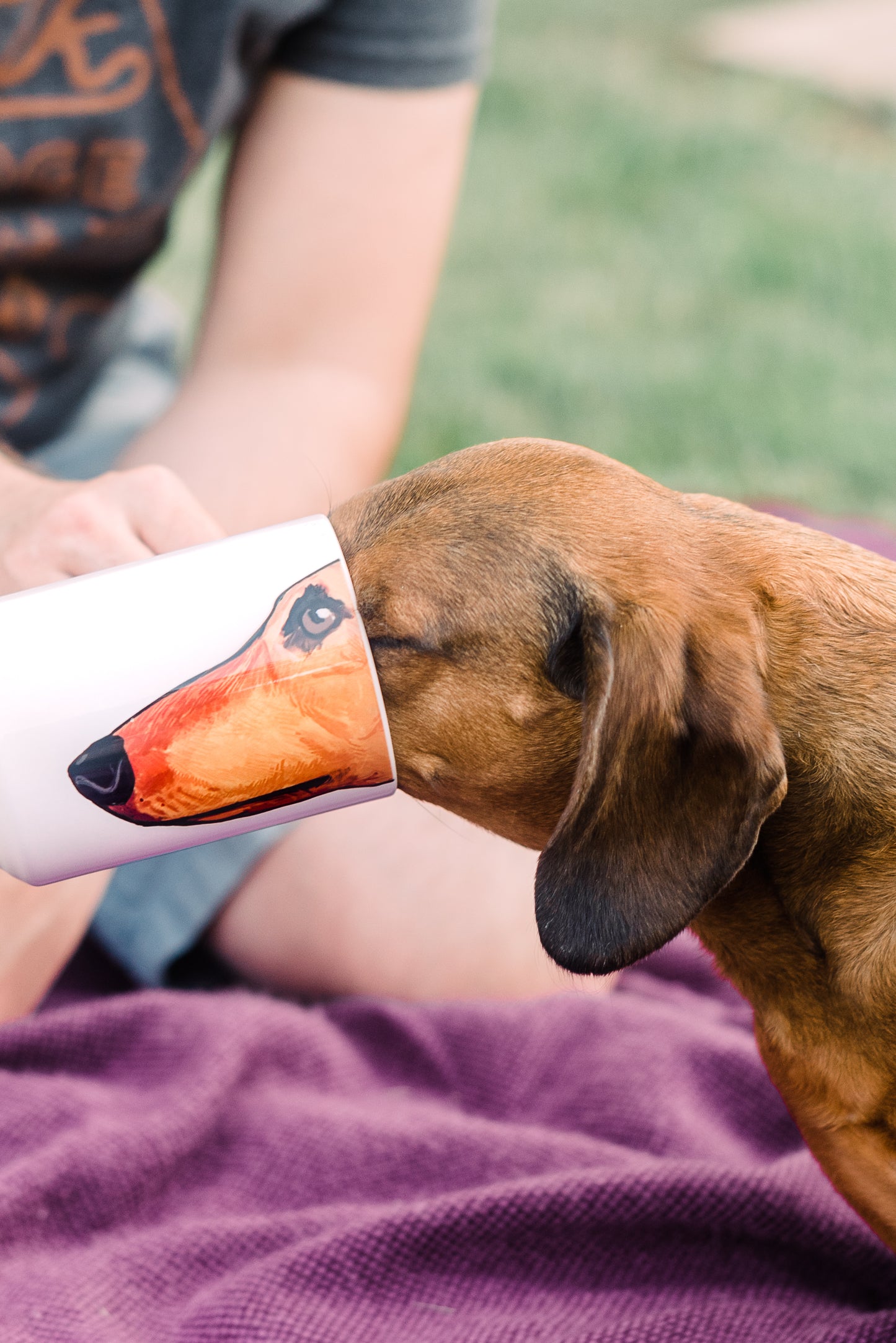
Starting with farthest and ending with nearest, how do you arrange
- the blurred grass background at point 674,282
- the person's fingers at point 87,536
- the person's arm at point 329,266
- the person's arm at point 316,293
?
1. the blurred grass background at point 674,282
2. the person's arm at point 329,266
3. the person's arm at point 316,293
4. the person's fingers at point 87,536

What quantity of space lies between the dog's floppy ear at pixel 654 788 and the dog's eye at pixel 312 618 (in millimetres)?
219

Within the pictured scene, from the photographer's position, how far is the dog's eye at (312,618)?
1140 mm

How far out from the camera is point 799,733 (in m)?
1.27

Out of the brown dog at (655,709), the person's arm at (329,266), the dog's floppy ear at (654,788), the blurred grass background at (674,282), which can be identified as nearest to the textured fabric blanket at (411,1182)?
the brown dog at (655,709)

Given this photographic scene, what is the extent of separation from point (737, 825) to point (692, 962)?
110cm

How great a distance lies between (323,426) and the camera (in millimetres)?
2246

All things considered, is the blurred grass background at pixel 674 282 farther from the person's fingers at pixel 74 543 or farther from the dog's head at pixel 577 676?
the dog's head at pixel 577 676

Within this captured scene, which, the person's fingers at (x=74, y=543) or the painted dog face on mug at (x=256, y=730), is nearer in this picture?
the painted dog face on mug at (x=256, y=730)

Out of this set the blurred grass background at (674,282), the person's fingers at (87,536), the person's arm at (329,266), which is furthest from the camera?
the blurred grass background at (674,282)

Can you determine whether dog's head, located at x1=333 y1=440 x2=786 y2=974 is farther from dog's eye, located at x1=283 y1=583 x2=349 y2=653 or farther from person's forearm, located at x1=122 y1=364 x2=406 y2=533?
person's forearm, located at x1=122 y1=364 x2=406 y2=533

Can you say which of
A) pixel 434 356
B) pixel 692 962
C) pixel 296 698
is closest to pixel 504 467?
pixel 296 698

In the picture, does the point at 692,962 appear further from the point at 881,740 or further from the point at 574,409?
the point at 574,409

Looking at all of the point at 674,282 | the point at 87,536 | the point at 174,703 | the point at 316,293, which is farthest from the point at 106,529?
the point at 674,282

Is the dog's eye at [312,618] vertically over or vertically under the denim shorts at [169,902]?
over
